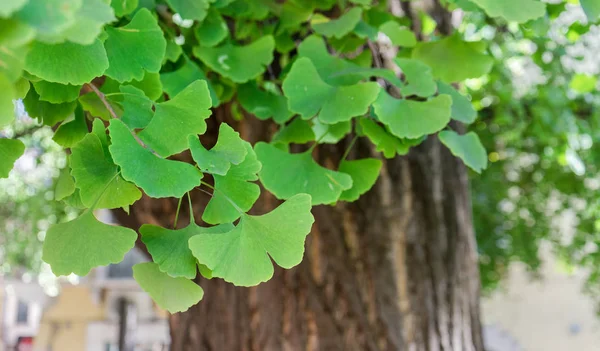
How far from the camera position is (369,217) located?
96 centimetres

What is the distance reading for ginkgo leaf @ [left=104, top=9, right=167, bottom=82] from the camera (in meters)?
0.45

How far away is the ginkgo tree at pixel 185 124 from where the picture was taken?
353mm

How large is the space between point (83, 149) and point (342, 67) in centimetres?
32

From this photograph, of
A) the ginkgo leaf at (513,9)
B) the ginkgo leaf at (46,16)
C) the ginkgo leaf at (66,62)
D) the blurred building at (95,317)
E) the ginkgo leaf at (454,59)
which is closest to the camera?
the ginkgo leaf at (46,16)

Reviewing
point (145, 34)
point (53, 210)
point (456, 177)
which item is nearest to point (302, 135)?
point (145, 34)

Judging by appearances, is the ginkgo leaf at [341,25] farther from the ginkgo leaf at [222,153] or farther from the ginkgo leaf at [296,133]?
the ginkgo leaf at [222,153]

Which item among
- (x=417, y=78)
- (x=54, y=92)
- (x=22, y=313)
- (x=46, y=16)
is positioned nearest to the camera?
(x=46, y=16)

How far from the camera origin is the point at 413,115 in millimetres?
524

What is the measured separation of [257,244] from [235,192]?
5cm

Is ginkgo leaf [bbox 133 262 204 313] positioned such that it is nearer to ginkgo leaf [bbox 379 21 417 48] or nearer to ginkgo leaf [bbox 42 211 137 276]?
ginkgo leaf [bbox 42 211 137 276]

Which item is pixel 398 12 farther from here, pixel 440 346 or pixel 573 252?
pixel 573 252

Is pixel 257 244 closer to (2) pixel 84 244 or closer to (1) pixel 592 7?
(2) pixel 84 244

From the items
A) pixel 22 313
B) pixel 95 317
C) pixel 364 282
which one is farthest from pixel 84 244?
pixel 22 313

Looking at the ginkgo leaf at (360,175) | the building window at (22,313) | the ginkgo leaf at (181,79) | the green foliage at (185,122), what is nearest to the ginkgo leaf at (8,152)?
the green foliage at (185,122)
